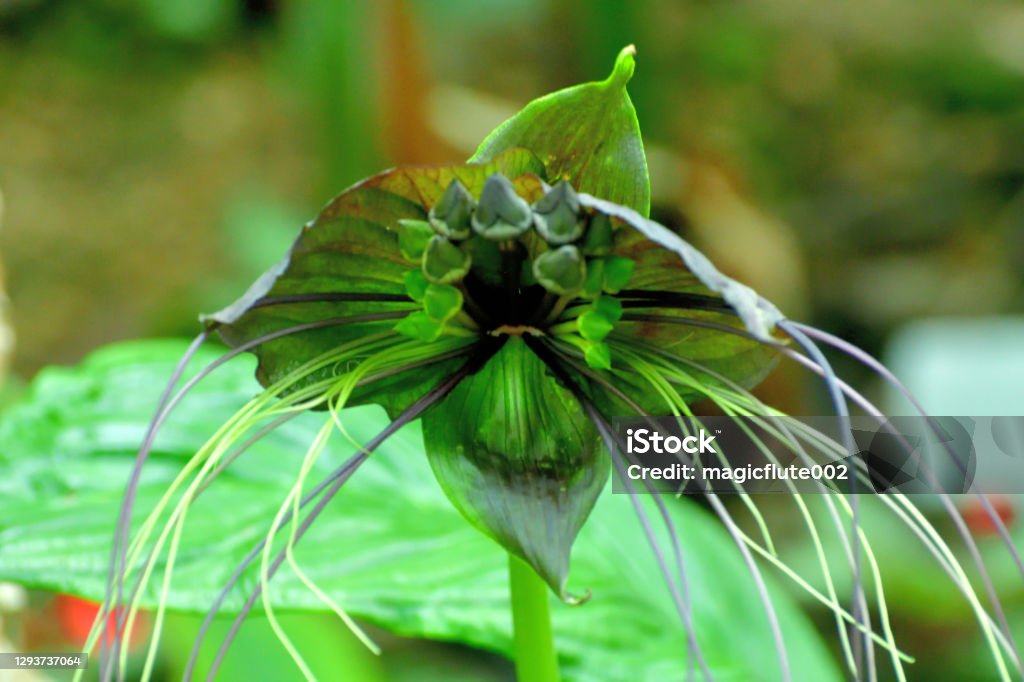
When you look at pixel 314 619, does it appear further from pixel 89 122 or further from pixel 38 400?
pixel 89 122

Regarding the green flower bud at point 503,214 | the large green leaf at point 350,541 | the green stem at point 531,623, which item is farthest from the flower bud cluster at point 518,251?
the large green leaf at point 350,541

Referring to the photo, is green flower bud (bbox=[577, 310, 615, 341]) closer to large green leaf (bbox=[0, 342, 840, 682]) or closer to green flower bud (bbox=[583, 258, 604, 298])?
green flower bud (bbox=[583, 258, 604, 298])

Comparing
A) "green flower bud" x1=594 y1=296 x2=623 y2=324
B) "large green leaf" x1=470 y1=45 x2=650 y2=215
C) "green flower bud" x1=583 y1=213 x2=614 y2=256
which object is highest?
Result: "large green leaf" x1=470 y1=45 x2=650 y2=215

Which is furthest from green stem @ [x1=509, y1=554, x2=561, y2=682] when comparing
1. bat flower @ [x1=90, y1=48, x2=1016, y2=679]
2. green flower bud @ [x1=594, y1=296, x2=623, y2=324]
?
green flower bud @ [x1=594, y1=296, x2=623, y2=324]

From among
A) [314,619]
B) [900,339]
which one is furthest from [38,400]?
[900,339]

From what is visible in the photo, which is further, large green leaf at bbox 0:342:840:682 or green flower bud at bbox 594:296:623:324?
large green leaf at bbox 0:342:840:682

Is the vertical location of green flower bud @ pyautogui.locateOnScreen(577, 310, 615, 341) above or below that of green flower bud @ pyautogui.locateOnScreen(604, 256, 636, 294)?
below

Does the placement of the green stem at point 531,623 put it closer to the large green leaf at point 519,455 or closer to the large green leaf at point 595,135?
the large green leaf at point 519,455
